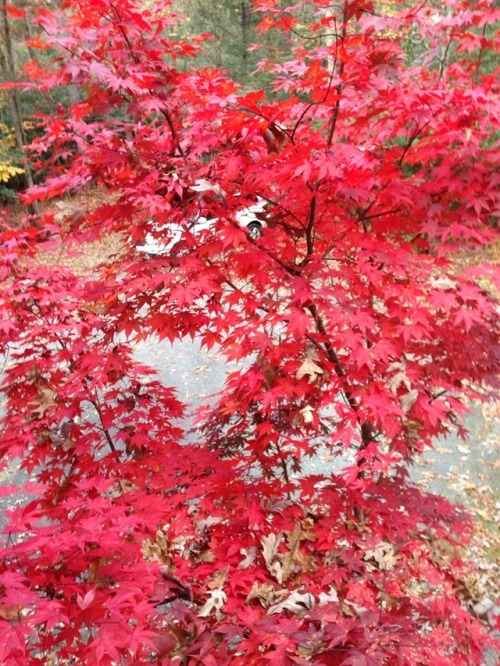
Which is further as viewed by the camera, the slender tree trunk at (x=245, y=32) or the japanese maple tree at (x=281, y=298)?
the slender tree trunk at (x=245, y=32)

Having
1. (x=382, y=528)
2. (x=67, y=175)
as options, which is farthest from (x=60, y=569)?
(x=67, y=175)

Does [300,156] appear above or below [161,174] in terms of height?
above

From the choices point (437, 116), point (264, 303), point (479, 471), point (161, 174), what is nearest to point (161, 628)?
point (264, 303)

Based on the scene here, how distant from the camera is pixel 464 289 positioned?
2.50 meters

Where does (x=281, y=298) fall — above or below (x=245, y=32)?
below

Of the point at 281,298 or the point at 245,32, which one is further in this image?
the point at 245,32

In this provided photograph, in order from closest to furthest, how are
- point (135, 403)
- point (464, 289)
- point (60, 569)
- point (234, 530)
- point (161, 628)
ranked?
point (60, 569), point (161, 628), point (464, 289), point (234, 530), point (135, 403)

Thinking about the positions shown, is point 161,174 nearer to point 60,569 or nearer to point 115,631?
point 60,569

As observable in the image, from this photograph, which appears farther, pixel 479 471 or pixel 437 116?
pixel 479 471

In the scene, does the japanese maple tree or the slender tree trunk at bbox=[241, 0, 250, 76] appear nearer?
the japanese maple tree

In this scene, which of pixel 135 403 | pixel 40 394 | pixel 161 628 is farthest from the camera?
pixel 135 403

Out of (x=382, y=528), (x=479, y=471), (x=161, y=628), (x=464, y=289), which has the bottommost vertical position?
(x=479, y=471)

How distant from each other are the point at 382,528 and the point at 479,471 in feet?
13.3

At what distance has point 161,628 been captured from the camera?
6.85 ft
